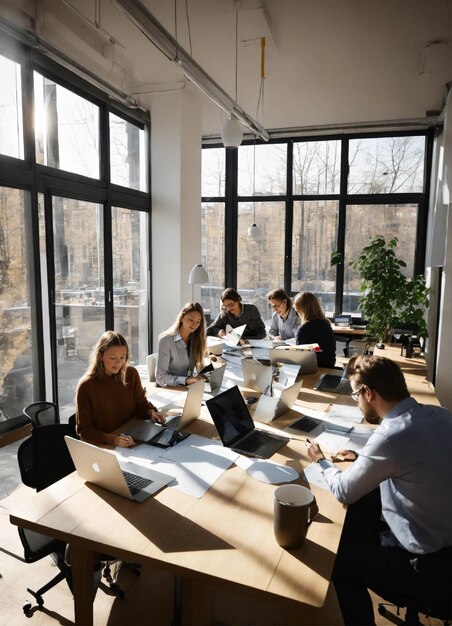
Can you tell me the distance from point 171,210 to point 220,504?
519 centimetres

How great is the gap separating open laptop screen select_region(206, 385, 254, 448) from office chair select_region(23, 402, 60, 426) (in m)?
1.04

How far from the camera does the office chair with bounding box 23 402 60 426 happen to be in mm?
2635

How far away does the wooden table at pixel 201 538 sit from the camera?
1.50 m

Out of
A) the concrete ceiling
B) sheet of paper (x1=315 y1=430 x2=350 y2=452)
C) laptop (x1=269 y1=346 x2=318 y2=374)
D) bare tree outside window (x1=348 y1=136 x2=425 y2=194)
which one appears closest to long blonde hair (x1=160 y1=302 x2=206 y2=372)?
laptop (x1=269 y1=346 x2=318 y2=374)

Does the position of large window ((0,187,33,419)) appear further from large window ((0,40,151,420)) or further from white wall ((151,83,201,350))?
white wall ((151,83,201,350))

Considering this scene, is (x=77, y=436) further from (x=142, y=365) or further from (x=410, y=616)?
(x=142, y=365)

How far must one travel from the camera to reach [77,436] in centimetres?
258

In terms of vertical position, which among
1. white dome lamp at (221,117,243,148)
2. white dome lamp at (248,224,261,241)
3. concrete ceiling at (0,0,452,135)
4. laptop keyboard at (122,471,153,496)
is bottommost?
laptop keyboard at (122,471,153,496)

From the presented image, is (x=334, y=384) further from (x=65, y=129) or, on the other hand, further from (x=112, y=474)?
(x=65, y=129)

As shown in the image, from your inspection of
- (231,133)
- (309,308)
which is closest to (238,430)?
(309,308)

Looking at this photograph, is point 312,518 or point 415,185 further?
point 415,185

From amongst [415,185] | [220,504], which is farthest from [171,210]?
[220,504]

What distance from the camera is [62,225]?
505cm

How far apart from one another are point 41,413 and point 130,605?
1135 mm
